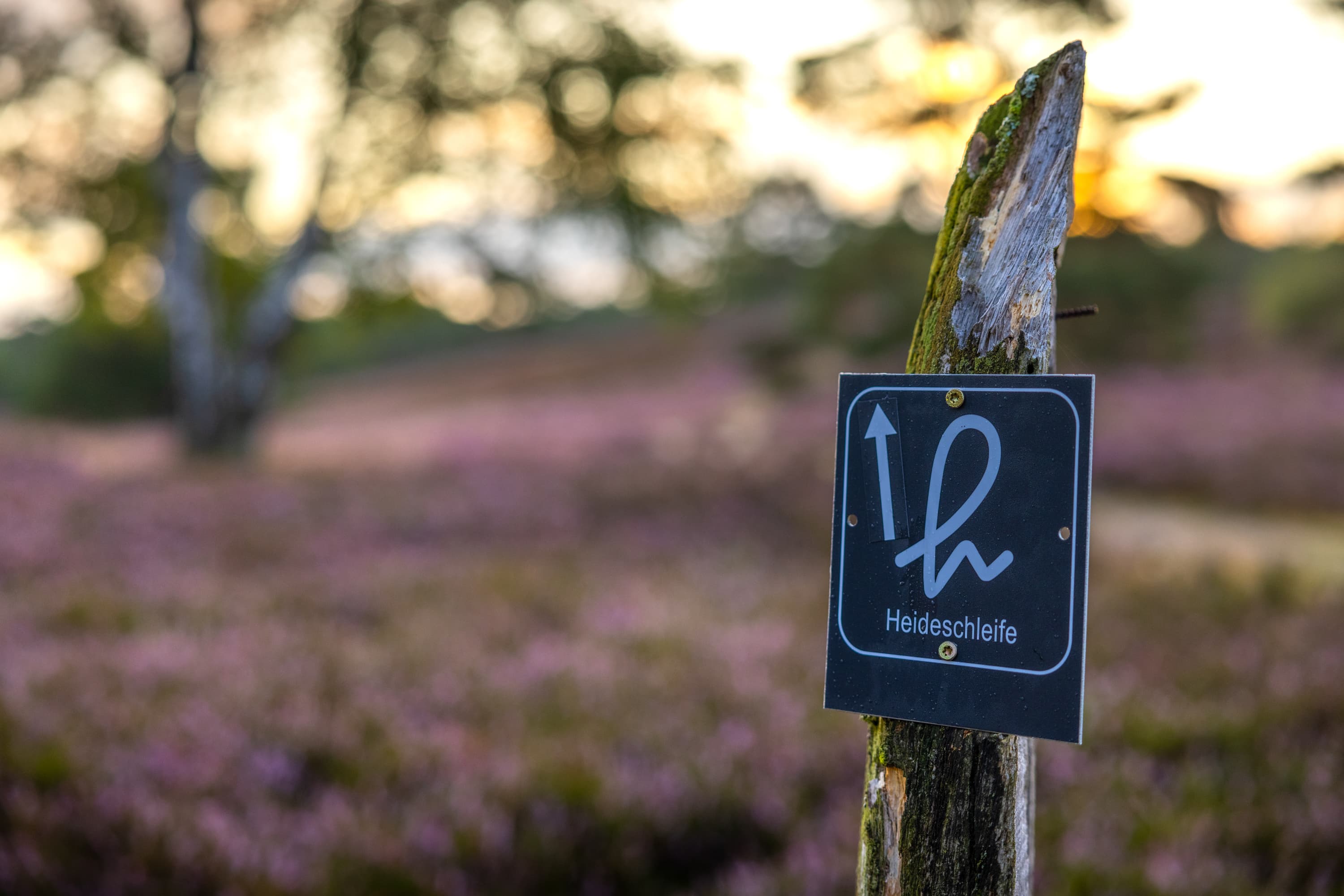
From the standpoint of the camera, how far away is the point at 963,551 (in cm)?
140

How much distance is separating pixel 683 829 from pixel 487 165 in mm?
10751

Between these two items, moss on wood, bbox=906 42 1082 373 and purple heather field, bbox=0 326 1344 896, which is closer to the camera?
moss on wood, bbox=906 42 1082 373

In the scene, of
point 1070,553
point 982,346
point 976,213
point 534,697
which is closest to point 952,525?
point 1070,553

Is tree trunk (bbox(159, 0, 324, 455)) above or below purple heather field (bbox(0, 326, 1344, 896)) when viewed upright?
above

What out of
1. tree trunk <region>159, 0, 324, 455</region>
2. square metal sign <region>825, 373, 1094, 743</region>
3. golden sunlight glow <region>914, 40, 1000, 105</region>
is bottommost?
square metal sign <region>825, 373, 1094, 743</region>

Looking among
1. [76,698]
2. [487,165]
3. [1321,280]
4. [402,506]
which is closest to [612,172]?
[487,165]

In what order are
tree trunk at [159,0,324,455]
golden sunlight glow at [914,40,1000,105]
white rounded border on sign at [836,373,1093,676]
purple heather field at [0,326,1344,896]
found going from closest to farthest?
white rounded border on sign at [836,373,1093,676] < purple heather field at [0,326,1344,896] < golden sunlight glow at [914,40,1000,105] < tree trunk at [159,0,324,455]

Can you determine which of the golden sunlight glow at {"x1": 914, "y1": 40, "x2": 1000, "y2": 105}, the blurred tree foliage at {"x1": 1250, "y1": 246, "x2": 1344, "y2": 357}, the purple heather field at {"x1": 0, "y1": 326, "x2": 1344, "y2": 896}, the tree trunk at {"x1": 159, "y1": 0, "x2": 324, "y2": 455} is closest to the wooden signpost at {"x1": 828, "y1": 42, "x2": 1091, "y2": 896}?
the purple heather field at {"x1": 0, "y1": 326, "x2": 1344, "y2": 896}

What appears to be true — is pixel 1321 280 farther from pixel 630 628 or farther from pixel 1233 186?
pixel 630 628

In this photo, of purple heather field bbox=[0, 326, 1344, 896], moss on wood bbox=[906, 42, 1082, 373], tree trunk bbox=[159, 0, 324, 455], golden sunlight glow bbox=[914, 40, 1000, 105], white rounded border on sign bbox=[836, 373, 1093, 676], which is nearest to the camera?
white rounded border on sign bbox=[836, 373, 1093, 676]

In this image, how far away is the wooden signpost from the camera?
1.43 metres

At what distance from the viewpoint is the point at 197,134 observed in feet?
42.0

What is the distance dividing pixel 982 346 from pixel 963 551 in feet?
1.01

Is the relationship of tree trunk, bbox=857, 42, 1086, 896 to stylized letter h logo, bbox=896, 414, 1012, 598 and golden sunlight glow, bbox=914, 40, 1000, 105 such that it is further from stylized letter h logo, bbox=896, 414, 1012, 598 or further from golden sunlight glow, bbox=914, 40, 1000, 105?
golden sunlight glow, bbox=914, 40, 1000, 105
